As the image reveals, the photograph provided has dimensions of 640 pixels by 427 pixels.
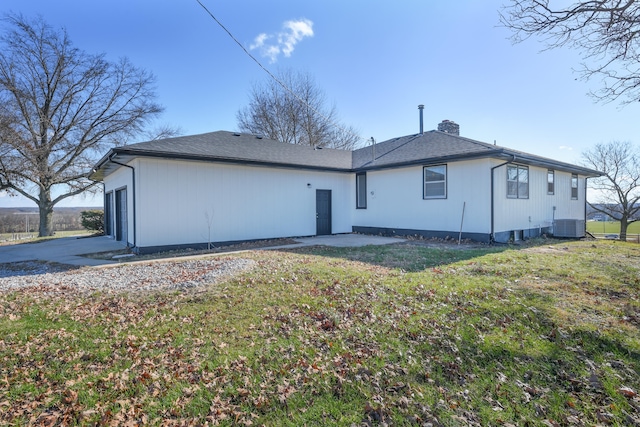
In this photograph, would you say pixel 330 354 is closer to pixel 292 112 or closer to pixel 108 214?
pixel 108 214

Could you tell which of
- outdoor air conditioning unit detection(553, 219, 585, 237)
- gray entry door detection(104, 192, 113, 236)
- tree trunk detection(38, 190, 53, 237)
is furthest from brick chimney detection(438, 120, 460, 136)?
tree trunk detection(38, 190, 53, 237)

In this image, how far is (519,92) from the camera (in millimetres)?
10930

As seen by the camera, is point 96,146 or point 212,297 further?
point 96,146

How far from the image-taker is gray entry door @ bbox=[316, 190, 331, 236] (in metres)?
13.7

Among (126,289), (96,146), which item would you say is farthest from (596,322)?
(96,146)

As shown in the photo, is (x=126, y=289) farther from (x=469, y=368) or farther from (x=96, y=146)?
(x=96, y=146)

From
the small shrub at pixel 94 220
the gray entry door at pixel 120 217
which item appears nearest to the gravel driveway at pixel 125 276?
the gray entry door at pixel 120 217

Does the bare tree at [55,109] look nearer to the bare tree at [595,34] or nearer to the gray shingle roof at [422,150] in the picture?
the gray shingle roof at [422,150]

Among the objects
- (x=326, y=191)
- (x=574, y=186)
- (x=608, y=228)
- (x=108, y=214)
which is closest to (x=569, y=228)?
(x=574, y=186)

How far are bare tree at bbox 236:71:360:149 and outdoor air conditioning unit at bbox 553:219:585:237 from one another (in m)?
17.9

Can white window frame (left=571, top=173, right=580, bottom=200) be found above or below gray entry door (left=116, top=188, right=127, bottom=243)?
above

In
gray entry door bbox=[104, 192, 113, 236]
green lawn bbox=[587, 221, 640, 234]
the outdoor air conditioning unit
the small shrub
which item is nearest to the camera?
the outdoor air conditioning unit

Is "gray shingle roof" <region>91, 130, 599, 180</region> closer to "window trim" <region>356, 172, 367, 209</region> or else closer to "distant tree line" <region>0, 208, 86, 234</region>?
"window trim" <region>356, 172, 367, 209</region>

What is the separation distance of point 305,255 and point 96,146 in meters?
20.1
